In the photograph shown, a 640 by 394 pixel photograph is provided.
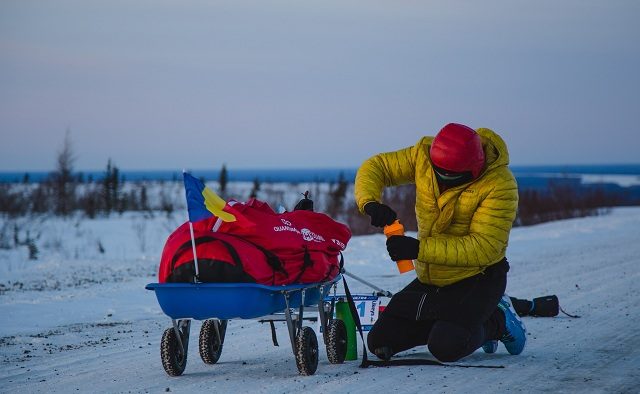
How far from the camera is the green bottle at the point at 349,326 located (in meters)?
7.43

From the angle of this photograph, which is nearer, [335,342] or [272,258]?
[272,258]

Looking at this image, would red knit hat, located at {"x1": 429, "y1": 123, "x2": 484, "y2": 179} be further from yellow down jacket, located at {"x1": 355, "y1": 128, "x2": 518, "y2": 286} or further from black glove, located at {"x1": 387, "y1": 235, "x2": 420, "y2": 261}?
→ black glove, located at {"x1": 387, "y1": 235, "x2": 420, "y2": 261}

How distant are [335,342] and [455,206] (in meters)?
1.40

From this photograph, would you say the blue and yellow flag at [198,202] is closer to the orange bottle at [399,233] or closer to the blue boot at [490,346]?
the orange bottle at [399,233]

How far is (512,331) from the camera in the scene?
7473 millimetres

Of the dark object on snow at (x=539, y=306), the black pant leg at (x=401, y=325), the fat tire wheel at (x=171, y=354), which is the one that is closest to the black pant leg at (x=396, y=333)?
the black pant leg at (x=401, y=325)

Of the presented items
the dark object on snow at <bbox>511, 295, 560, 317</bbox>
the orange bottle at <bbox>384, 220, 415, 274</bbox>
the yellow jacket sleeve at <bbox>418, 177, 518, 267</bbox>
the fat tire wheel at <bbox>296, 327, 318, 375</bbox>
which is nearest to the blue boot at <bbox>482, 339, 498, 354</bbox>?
the yellow jacket sleeve at <bbox>418, 177, 518, 267</bbox>

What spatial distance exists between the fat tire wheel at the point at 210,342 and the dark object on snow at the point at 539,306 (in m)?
3.55

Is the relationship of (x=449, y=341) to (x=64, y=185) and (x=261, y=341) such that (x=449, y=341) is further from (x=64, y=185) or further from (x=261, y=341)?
(x=64, y=185)

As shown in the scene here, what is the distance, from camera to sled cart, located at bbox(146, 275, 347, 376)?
6043 millimetres

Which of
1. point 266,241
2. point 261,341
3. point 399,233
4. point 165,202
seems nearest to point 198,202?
point 266,241

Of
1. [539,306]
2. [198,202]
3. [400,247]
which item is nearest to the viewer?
[198,202]

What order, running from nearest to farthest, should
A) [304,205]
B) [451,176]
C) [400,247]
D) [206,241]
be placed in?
[206,241] → [400,247] → [451,176] → [304,205]

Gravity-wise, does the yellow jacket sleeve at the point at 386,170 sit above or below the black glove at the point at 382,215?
above
